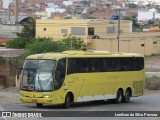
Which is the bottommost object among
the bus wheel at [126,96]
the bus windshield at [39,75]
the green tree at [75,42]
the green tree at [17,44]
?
the bus wheel at [126,96]

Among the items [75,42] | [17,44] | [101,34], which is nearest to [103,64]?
[75,42]

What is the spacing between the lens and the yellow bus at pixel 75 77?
26438 mm

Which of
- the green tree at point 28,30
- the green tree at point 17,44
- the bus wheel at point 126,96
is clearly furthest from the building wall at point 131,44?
the bus wheel at point 126,96

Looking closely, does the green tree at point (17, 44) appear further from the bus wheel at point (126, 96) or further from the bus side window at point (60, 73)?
the bus side window at point (60, 73)

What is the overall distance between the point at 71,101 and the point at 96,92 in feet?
8.03

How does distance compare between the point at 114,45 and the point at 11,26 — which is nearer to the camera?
the point at 114,45

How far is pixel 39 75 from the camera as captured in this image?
26.6m

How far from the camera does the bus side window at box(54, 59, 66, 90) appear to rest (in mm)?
26531

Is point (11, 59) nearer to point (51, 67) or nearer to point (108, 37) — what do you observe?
point (51, 67)

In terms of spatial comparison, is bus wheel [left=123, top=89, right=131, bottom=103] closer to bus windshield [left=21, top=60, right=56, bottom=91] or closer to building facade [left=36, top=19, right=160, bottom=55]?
bus windshield [left=21, top=60, right=56, bottom=91]

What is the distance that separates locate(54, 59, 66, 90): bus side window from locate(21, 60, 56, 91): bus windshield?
26cm

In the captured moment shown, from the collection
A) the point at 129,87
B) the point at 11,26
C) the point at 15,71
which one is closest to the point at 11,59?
the point at 15,71

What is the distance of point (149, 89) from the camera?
47.2 metres

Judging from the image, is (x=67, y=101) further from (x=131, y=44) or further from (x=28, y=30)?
(x=28, y=30)
